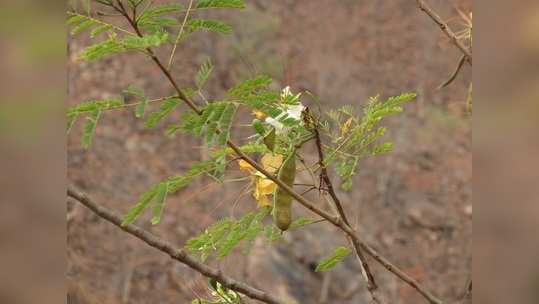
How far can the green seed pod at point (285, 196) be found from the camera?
2.91ft

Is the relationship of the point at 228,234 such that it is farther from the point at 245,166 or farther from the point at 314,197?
the point at 314,197

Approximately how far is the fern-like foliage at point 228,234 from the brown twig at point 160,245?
5.1 inches

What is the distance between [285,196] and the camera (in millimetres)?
891

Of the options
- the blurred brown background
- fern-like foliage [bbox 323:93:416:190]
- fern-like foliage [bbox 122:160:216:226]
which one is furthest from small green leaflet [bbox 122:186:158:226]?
the blurred brown background

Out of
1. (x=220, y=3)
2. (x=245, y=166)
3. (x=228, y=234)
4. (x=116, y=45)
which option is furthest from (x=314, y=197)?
(x=116, y=45)

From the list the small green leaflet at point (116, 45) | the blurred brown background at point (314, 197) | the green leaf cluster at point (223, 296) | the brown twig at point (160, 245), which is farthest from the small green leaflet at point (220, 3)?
the blurred brown background at point (314, 197)

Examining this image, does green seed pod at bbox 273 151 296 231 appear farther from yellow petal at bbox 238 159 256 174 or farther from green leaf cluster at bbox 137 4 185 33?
green leaf cluster at bbox 137 4 185 33

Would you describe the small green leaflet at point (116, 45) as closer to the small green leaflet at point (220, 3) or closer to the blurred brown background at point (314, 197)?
the small green leaflet at point (220, 3)

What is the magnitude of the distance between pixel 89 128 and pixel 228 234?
1.06 feet

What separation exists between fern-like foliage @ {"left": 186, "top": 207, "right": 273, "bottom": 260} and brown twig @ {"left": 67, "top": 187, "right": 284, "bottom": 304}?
13 centimetres

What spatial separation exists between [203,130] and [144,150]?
11.4 ft

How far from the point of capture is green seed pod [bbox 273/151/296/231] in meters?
A: 0.89
